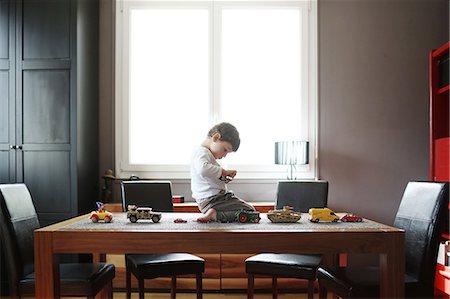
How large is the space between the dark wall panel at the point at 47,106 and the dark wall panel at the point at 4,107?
14 centimetres

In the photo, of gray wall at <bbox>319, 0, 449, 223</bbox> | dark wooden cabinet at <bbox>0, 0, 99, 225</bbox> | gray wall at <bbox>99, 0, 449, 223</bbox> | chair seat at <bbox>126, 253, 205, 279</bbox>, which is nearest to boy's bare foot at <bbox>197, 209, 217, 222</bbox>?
chair seat at <bbox>126, 253, 205, 279</bbox>

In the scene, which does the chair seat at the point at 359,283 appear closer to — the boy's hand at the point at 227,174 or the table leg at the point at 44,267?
the boy's hand at the point at 227,174

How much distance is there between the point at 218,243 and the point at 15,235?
1004 mm

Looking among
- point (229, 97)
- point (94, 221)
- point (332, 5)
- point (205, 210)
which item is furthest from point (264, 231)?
point (332, 5)

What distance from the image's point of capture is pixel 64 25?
3715mm

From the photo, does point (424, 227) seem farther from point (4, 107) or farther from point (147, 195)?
point (4, 107)

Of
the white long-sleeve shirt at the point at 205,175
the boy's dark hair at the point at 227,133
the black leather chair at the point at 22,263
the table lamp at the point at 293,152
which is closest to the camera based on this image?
the black leather chair at the point at 22,263

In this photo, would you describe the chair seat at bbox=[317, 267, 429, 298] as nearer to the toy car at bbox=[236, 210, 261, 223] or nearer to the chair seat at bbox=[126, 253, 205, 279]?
the toy car at bbox=[236, 210, 261, 223]

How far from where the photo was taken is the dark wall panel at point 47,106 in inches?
146

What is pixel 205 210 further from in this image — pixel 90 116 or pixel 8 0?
pixel 8 0

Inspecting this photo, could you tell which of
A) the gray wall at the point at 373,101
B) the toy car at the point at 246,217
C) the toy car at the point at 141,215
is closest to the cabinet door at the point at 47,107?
the toy car at the point at 141,215

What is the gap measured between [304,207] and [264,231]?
44.4 inches

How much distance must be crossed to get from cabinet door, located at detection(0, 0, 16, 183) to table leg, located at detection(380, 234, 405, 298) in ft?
9.83

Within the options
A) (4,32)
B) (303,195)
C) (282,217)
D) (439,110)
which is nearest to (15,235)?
(282,217)
